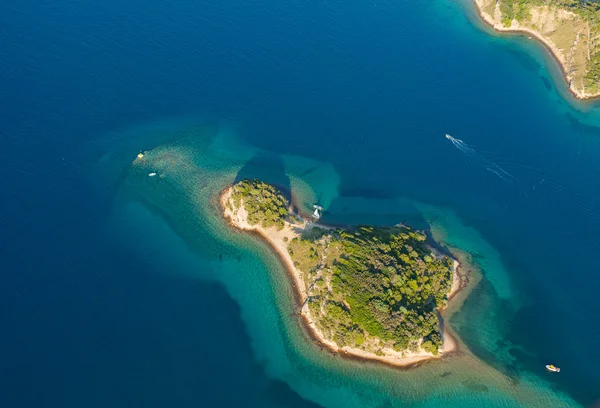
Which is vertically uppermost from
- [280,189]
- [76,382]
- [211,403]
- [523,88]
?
[523,88]

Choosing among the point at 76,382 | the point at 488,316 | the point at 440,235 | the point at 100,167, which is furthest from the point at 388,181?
the point at 76,382

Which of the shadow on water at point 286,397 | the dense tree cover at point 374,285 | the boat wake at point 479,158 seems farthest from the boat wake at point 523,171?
the shadow on water at point 286,397

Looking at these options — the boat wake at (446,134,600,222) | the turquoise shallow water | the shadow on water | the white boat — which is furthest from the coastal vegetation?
the boat wake at (446,134,600,222)

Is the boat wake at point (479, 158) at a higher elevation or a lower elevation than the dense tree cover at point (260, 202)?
higher

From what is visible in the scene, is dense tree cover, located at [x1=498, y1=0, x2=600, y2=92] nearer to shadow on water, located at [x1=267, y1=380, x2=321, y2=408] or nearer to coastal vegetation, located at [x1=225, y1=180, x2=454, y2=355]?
coastal vegetation, located at [x1=225, y1=180, x2=454, y2=355]

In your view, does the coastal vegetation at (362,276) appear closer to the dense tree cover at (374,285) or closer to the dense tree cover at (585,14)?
the dense tree cover at (374,285)

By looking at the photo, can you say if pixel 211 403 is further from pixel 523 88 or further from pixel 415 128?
pixel 523 88

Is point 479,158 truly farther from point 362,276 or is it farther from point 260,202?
point 260,202
